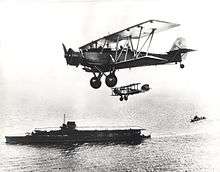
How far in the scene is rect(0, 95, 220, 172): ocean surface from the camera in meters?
69.6

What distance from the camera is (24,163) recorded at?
2817 inches

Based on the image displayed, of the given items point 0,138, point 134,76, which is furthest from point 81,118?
point 0,138

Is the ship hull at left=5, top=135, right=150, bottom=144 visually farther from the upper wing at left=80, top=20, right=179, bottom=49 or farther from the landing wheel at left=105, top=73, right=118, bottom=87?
the landing wheel at left=105, top=73, right=118, bottom=87

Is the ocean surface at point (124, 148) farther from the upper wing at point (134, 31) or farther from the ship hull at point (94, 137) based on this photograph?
the upper wing at point (134, 31)

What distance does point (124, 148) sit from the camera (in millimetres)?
82062

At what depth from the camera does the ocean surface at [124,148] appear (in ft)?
228

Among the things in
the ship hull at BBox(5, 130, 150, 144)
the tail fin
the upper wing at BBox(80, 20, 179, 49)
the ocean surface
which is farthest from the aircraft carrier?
the upper wing at BBox(80, 20, 179, 49)

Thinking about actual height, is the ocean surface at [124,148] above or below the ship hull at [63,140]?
below

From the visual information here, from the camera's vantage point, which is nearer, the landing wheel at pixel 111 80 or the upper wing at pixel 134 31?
the upper wing at pixel 134 31

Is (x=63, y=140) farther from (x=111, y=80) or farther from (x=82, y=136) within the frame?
(x=111, y=80)

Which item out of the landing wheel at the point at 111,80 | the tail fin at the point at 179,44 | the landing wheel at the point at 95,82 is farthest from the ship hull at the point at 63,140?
the landing wheel at the point at 111,80

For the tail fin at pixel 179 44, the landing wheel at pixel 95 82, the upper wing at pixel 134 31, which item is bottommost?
the landing wheel at pixel 95 82

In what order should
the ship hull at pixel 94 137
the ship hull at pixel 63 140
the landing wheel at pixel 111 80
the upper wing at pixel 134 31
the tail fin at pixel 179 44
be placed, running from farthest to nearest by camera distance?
the ship hull at pixel 94 137 → the ship hull at pixel 63 140 → the tail fin at pixel 179 44 → the landing wheel at pixel 111 80 → the upper wing at pixel 134 31

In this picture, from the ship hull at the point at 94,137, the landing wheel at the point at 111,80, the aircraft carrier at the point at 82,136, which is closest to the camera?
the landing wheel at the point at 111,80
